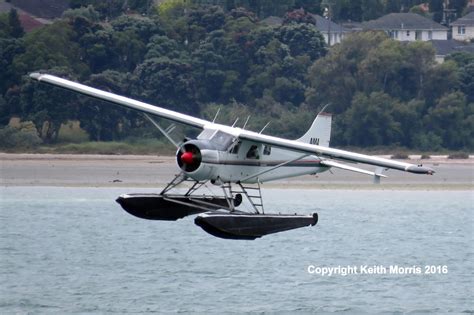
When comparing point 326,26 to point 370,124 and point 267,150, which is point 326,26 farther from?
Result: point 267,150

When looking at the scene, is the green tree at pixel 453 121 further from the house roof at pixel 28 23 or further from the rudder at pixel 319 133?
the rudder at pixel 319 133

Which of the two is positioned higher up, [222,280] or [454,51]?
[454,51]

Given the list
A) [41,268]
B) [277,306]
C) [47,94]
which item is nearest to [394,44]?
[47,94]

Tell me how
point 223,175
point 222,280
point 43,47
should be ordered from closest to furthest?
point 223,175
point 222,280
point 43,47

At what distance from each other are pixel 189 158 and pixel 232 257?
18434 mm

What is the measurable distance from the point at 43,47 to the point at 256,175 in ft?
152

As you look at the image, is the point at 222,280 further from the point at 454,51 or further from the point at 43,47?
the point at 454,51

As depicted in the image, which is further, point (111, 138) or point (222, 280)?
point (111, 138)

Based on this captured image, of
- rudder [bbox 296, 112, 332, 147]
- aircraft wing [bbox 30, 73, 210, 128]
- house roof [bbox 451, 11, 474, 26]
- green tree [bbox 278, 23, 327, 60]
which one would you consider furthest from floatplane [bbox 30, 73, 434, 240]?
house roof [bbox 451, 11, 474, 26]

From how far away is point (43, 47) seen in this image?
75.1 m

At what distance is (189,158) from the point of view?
94.0 feet

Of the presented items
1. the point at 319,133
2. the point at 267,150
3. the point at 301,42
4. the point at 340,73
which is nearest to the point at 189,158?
the point at 267,150

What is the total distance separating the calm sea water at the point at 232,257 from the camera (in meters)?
37.1

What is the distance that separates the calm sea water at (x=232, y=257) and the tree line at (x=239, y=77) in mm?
5480
